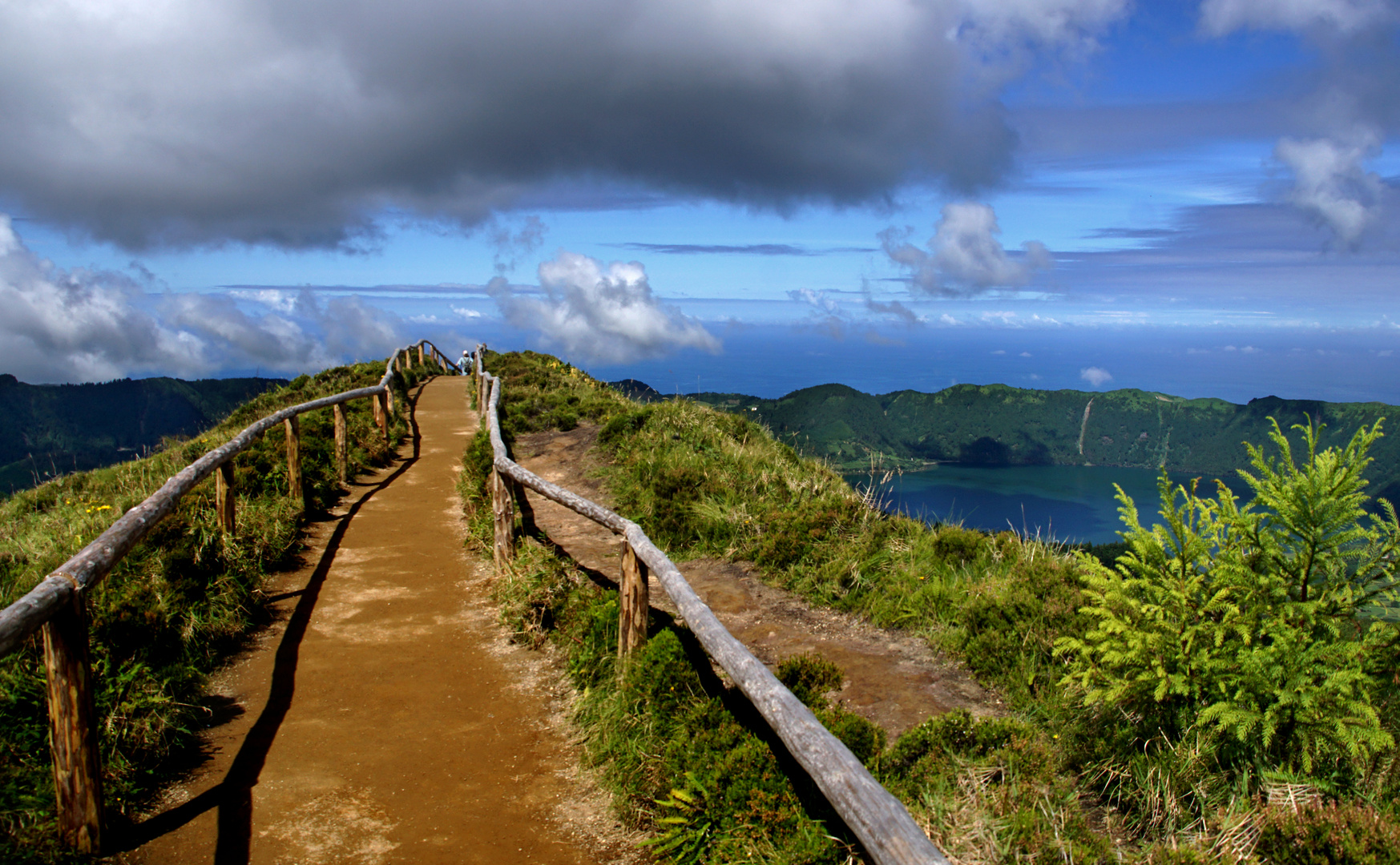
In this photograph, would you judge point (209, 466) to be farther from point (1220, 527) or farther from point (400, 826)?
point (1220, 527)

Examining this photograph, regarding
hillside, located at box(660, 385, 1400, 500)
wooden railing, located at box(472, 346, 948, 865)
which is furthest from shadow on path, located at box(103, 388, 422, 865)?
hillside, located at box(660, 385, 1400, 500)

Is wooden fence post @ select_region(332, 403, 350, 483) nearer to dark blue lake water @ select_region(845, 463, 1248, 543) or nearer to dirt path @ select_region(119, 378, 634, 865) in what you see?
dirt path @ select_region(119, 378, 634, 865)

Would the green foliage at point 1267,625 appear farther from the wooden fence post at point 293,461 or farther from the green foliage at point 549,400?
the green foliage at point 549,400

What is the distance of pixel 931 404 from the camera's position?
190m

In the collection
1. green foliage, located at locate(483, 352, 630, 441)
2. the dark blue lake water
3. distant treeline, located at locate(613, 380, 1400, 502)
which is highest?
green foliage, located at locate(483, 352, 630, 441)

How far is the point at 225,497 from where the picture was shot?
298 inches

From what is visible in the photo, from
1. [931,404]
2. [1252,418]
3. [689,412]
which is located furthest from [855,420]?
[689,412]

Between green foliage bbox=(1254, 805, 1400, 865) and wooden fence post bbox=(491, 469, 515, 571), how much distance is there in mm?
6506

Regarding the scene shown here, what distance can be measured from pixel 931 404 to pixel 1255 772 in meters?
194

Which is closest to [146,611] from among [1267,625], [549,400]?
[1267,625]

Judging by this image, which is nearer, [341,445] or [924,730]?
[924,730]

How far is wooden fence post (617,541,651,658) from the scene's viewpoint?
5.34 meters

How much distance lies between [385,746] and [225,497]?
12.9 feet

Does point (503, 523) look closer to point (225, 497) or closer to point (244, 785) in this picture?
point (225, 497)
